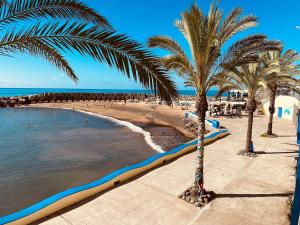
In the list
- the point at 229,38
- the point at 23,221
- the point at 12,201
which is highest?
the point at 229,38

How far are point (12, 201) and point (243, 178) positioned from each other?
1038 centimetres

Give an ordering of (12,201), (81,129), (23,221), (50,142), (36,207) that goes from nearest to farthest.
Result: (23,221)
(36,207)
(12,201)
(50,142)
(81,129)

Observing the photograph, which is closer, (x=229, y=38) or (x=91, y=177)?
(x=229, y=38)

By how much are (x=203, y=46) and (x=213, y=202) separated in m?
5.52

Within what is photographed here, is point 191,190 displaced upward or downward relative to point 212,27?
downward

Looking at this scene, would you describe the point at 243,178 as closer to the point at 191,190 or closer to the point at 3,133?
the point at 191,190

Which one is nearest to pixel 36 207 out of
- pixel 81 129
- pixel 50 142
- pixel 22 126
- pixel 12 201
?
pixel 12 201

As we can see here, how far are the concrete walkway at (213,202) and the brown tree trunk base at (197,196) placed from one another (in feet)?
0.78

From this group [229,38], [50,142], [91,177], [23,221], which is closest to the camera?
[23,221]

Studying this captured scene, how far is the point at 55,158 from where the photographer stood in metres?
15.2

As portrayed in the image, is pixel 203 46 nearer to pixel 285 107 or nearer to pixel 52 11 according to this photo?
pixel 52 11

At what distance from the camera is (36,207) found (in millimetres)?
6484

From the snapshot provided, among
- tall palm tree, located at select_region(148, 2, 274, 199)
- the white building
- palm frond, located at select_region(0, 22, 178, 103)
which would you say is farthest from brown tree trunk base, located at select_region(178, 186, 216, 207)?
the white building

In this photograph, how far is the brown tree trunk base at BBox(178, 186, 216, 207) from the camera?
746 centimetres
